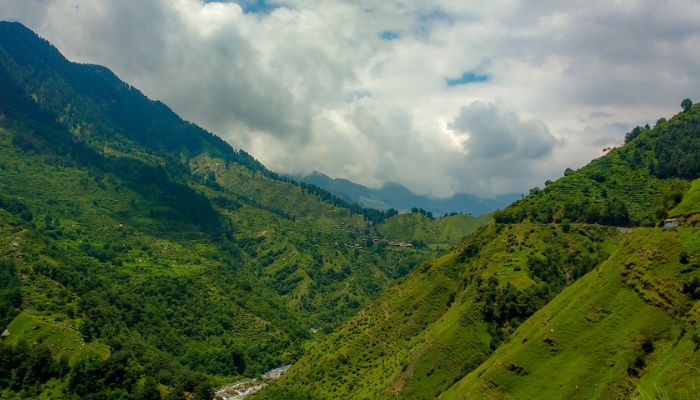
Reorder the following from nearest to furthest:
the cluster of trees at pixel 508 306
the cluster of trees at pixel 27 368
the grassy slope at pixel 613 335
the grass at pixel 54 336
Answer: the grassy slope at pixel 613 335 → the cluster of trees at pixel 27 368 → the grass at pixel 54 336 → the cluster of trees at pixel 508 306

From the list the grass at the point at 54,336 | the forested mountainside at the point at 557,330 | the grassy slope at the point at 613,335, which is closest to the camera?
the grassy slope at the point at 613,335

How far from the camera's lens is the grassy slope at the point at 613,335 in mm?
98500

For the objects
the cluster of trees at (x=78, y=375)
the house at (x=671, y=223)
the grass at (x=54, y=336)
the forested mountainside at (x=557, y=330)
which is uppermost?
the house at (x=671, y=223)

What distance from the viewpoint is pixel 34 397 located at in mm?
135375

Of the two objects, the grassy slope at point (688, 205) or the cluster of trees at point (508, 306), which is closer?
the grassy slope at point (688, 205)

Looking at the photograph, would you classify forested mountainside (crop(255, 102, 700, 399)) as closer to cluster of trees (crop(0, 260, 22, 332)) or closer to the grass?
the grass

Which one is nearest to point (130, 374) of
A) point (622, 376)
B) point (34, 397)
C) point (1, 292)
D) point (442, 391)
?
point (34, 397)

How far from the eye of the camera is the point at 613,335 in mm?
108188

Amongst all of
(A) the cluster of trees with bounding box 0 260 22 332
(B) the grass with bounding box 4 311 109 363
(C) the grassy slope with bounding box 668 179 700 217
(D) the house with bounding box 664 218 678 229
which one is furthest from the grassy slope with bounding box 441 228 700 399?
(A) the cluster of trees with bounding box 0 260 22 332

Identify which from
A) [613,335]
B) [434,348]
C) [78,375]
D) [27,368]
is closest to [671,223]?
[613,335]

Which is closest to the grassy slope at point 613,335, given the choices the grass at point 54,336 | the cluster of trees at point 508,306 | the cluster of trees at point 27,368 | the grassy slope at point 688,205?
the grassy slope at point 688,205

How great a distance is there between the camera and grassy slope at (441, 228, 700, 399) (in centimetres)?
9850

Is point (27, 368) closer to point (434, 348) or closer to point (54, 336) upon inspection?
point (54, 336)

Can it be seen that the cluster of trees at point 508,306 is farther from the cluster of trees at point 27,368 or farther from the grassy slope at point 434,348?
the cluster of trees at point 27,368
